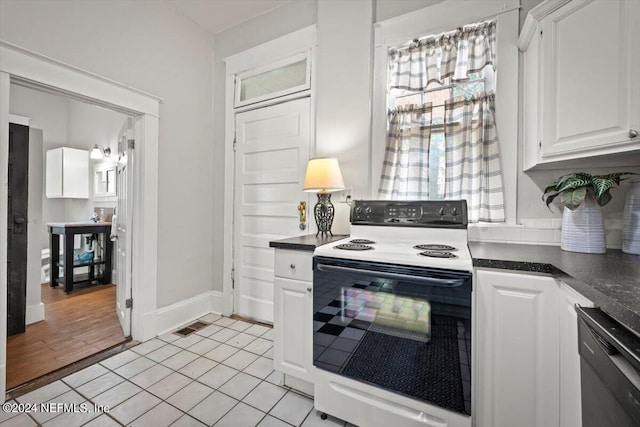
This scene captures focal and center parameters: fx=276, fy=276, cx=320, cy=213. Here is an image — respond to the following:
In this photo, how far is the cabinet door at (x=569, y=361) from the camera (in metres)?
0.99

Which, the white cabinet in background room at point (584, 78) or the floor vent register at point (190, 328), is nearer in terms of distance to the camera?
the white cabinet in background room at point (584, 78)

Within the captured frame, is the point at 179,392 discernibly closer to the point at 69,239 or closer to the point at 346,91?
the point at 346,91

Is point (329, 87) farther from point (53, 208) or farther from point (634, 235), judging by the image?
A: point (53, 208)

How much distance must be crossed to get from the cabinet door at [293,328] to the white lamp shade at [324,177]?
71 centimetres

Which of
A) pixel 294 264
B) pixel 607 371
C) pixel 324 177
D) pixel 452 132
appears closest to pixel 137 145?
pixel 324 177

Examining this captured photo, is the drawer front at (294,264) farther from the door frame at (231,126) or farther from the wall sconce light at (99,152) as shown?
the wall sconce light at (99,152)

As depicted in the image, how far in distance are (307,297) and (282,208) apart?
3.96 feet

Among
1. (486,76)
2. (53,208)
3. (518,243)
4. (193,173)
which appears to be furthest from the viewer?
(53,208)

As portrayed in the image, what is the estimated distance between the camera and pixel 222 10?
8.70 ft

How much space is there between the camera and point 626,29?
1196 mm

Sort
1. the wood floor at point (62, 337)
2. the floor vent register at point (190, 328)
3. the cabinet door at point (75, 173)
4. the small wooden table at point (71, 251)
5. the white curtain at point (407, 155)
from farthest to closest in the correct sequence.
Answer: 1. the cabinet door at point (75, 173)
2. the small wooden table at point (71, 251)
3. the floor vent register at point (190, 328)
4. the white curtain at point (407, 155)
5. the wood floor at point (62, 337)

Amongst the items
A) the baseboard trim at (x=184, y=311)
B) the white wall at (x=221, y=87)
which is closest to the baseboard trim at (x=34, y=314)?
the baseboard trim at (x=184, y=311)

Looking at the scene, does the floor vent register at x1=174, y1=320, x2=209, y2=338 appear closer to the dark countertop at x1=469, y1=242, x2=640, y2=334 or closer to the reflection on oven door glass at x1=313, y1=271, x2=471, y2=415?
the reflection on oven door glass at x1=313, y1=271, x2=471, y2=415

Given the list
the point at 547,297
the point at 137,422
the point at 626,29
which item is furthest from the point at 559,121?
the point at 137,422
